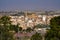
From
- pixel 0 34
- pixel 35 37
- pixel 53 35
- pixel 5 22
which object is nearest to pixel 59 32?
pixel 53 35

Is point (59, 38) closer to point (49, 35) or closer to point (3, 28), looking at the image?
point (49, 35)

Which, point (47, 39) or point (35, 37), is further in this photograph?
point (35, 37)

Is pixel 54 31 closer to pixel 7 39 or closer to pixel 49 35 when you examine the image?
pixel 49 35

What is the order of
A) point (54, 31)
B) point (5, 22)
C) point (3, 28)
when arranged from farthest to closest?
1. point (5, 22)
2. point (3, 28)
3. point (54, 31)

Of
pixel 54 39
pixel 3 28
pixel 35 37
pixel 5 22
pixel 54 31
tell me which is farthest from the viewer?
pixel 5 22

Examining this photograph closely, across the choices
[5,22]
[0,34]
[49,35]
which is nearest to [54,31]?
[49,35]

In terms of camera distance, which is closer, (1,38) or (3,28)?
(1,38)

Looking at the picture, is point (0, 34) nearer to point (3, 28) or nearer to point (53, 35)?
point (3, 28)

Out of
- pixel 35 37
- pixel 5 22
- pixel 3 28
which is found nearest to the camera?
pixel 35 37

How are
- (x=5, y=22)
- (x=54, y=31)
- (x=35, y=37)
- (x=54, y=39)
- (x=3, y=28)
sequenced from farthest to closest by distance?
(x=5, y=22), (x=3, y=28), (x=35, y=37), (x=54, y=31), (x=54, y=39)
